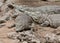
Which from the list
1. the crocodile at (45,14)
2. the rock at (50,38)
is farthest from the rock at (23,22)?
the rock at (50,38)

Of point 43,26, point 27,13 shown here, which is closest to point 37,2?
point 27,13

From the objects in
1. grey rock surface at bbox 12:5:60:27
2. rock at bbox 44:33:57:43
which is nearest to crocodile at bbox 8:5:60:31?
grey rock surface at bbox 12:5:60:27

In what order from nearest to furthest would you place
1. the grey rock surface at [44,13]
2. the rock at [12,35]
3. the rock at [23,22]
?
the rock at [12,35] → the rock at [23,22] → the grey rock surface at [44,13]

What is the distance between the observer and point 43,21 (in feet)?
12.0

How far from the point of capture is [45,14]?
3764mm

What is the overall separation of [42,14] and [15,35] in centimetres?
82

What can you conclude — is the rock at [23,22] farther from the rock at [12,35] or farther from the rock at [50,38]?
the rock at [50,38]

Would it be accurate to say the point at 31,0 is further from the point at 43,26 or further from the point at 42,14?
the point at 43,26

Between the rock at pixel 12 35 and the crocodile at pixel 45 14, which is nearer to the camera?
the rock at pixel 12 35

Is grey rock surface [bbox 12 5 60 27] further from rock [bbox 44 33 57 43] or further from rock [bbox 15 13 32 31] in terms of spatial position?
rock [bbox 44 33 57 43]

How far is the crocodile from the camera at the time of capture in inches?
138

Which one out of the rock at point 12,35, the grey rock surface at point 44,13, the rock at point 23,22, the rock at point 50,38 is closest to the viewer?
the rock at point 50,38

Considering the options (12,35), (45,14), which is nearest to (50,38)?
(12,35)

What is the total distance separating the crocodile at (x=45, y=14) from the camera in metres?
3.51
